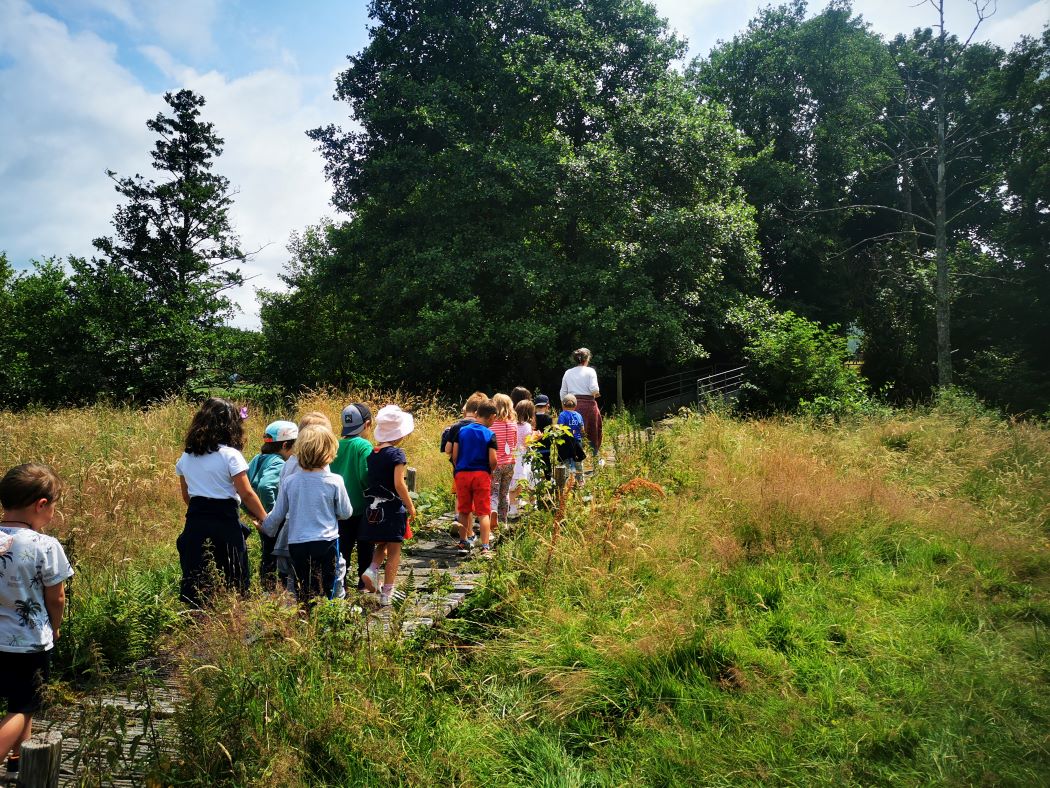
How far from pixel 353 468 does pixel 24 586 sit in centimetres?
224

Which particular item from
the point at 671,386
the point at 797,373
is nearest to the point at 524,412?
the point at 797,373

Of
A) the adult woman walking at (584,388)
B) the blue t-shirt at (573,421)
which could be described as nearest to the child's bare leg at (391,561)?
the blue t-shirt at (573,421)

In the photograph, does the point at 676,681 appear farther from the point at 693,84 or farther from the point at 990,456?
the point at 693,84

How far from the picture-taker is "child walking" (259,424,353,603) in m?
4.32

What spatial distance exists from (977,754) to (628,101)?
18634mm

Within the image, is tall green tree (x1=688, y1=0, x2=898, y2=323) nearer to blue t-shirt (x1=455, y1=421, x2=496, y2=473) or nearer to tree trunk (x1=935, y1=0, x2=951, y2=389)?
tree trunk (x1=935, y1=0, x2=951, y2=389)

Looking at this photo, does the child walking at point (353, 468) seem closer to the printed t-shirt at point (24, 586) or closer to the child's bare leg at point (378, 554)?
the child's bare leg at point (378, 554)

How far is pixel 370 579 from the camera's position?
511 centimetres

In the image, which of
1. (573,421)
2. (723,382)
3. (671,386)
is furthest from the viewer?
(671,386)

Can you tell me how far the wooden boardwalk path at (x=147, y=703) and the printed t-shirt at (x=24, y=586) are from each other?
1.33 feet

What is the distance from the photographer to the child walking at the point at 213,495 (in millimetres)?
4387

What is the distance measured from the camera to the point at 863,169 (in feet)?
89.5

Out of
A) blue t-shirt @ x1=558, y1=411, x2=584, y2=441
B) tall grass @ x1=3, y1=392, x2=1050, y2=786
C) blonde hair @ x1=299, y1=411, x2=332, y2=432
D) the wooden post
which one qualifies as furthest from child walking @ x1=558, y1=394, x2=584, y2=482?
the wooden post

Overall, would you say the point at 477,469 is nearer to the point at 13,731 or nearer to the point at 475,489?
the point at 475,489
